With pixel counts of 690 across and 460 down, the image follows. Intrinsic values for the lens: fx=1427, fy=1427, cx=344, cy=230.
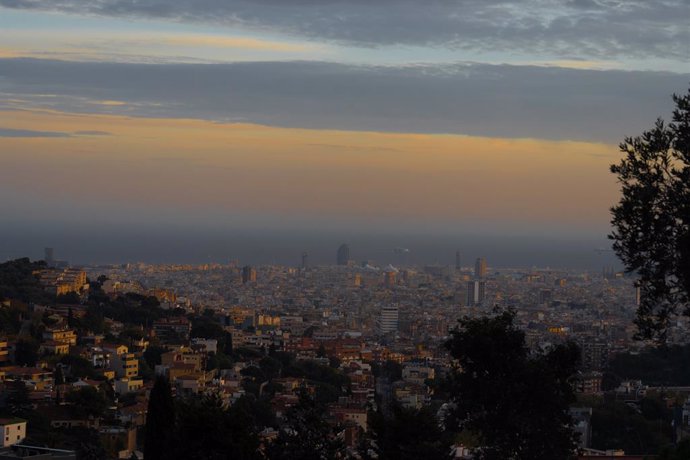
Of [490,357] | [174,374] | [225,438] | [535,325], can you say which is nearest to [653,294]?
[490,357]

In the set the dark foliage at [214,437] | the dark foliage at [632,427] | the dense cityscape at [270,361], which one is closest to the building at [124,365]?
the dense cityscape at [270,361]

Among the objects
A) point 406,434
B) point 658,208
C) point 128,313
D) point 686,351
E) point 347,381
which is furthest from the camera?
point 128,313

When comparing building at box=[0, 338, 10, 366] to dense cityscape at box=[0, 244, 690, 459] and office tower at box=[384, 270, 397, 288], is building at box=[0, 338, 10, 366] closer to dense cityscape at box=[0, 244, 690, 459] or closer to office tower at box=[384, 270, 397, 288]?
dense cityscape at box=[0, 244, 690, 459]

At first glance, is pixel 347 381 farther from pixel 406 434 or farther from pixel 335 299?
pixel 335 299

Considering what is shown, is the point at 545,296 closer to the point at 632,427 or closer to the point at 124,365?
the point at 124,365

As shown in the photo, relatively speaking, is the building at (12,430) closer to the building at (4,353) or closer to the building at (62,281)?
the building at (4,353)

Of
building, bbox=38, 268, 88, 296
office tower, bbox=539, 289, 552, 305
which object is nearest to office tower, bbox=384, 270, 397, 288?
office tower, bbox=539, 289, 552, 305

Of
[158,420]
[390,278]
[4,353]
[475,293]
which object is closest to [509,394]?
[158,420]
